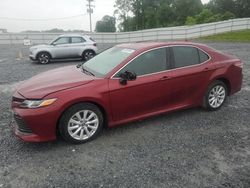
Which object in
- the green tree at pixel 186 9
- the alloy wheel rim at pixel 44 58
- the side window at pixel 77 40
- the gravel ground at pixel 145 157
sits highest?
the green tree at pixel 186 9

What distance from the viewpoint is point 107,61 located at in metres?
5.28

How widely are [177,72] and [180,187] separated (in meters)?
2.47

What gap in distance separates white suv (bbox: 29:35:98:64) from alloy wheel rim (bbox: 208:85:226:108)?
9262 millimetres

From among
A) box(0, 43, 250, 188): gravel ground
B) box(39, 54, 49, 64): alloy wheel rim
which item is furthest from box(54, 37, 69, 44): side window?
box(0, 43, 250, 188): gravel ground

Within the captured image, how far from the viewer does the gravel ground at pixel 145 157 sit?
11.7 feet

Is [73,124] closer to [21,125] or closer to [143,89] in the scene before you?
[21,125]

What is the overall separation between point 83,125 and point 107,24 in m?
88.3

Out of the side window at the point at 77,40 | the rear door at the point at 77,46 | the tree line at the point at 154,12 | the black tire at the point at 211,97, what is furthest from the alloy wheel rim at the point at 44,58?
the tree line at the point at 154,12

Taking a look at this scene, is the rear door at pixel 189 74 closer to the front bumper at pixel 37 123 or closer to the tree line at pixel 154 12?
the front bumper at pixel 37 123

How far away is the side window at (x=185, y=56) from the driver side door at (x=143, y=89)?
0.22 meters

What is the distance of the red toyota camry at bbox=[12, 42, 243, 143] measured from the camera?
13.9 ft

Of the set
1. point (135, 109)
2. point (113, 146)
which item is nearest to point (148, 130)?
point (135, 109)

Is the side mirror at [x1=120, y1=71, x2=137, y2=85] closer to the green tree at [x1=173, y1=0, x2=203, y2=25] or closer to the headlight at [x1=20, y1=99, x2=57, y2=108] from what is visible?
the headlight at [x1=20, y1=99, x2=57, y2=108]

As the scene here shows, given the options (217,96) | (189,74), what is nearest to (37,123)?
(189,74)
